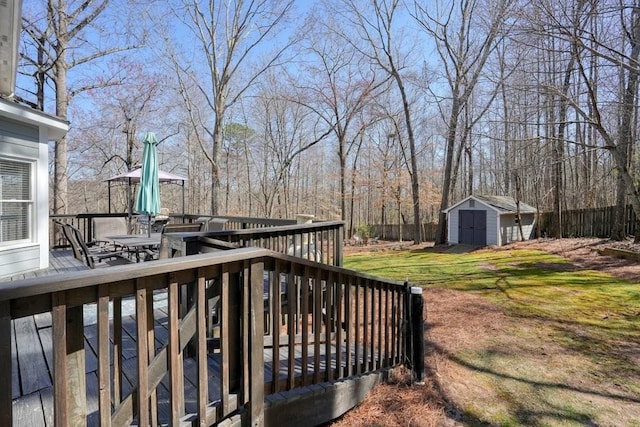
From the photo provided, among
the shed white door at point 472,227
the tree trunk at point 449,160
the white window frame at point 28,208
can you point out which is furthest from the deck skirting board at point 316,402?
the tree trunk at point 449,160

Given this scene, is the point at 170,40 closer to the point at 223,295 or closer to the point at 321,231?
the point at 321,231

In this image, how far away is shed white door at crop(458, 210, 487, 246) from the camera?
17000 mm

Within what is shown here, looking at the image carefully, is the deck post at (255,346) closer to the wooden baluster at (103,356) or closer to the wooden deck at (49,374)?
the wooden deck at (49,374)

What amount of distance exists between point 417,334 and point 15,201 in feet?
20.0

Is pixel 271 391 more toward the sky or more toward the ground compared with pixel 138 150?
more toward the ground

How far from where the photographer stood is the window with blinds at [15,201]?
5.28 metres

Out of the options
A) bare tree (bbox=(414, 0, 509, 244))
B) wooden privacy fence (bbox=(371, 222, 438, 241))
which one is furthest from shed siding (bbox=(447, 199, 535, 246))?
wooden privacy fence (bbox=(371, 222, 438, 241))

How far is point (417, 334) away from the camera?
3.70 m

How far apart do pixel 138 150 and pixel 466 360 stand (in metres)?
19.8

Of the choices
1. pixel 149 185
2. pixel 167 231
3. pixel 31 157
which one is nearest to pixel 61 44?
pixel 31 157

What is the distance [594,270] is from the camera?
9.02 metres

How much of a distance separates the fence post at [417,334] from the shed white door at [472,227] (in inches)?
580

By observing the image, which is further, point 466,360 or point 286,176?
point 286,176

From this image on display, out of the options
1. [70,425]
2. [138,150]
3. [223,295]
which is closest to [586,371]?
[223,295]
